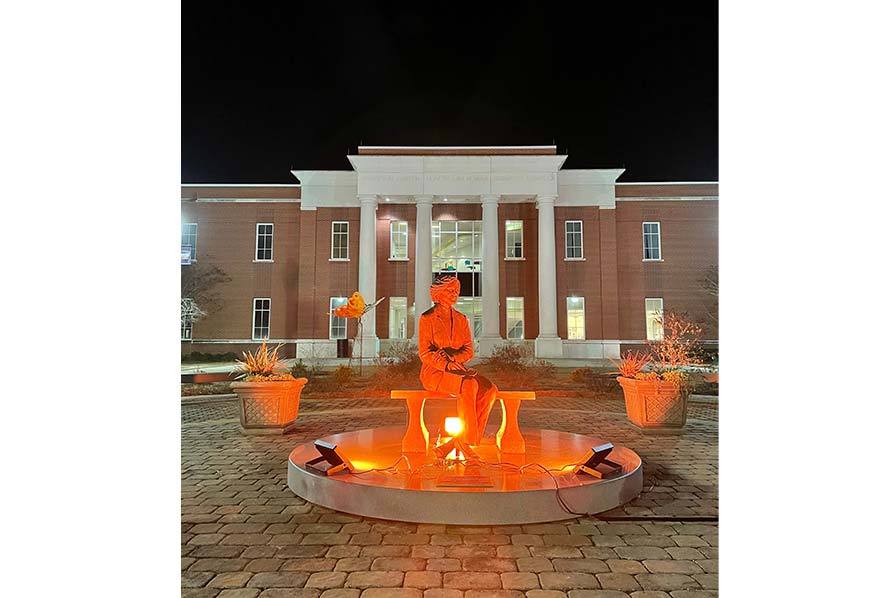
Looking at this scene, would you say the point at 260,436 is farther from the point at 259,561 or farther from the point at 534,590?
the point at 534,590

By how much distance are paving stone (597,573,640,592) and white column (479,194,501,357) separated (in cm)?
1578

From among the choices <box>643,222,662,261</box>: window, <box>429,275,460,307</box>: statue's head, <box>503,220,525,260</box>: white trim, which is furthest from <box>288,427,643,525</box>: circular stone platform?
<box>643,222,662,261</box>: window

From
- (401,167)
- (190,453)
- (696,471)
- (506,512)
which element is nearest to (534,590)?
(506,512)

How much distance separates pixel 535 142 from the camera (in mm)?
20484

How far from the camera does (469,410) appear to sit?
5133 mm

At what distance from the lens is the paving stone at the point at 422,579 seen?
322 cm

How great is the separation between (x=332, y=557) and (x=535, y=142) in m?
18.9

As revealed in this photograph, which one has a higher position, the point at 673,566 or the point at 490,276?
the point at 490,276

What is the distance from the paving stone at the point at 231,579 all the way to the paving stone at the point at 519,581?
1.56 metres

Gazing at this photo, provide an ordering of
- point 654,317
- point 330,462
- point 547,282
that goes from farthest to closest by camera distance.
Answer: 1. point 654,317
2. point 547,282
3. point 330,462

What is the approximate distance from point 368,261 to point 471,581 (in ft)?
58.4

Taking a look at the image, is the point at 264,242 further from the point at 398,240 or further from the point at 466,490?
the point at 466,490

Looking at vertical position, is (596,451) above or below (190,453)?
above

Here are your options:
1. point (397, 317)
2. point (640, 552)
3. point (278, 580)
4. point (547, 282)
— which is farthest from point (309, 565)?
point (397, 317)
